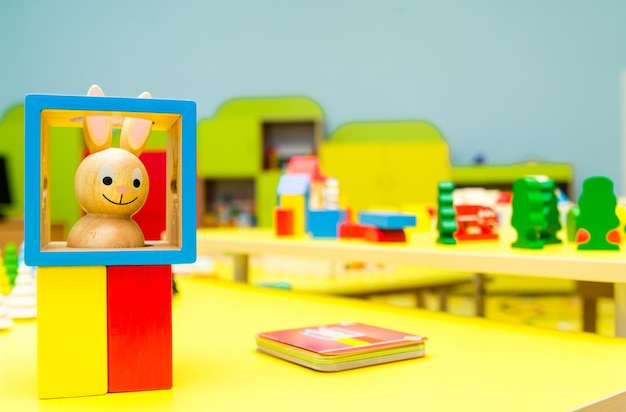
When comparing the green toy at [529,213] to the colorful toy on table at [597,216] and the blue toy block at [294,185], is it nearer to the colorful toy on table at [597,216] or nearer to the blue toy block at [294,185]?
the colorful toy on table at [597,216]

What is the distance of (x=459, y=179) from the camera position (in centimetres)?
498

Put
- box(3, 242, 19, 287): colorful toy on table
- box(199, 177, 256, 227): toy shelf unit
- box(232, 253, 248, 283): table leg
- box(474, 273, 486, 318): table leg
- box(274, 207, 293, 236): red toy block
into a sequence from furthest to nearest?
box(199, 177, 256, 227): toy shelf unit < box(474, 273, 486, 318): table leg < box(232, 253, 248, 283): table leg < box(274, 207, 293, 236): red toy block < box(3, 242, 19, 287): colorful toy on table

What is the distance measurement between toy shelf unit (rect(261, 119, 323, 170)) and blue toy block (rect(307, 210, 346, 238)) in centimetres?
335

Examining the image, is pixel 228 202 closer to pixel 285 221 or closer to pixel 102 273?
pixel 285 221

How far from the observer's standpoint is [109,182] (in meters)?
0.77

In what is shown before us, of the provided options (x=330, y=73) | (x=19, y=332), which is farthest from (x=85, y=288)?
(x=330, y=73)

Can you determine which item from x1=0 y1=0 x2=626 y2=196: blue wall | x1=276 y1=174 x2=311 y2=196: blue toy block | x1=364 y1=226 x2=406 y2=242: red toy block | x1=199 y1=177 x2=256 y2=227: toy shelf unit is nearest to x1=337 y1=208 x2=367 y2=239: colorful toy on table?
x1=364 y1=226 x2=406 y2=242: red toy block

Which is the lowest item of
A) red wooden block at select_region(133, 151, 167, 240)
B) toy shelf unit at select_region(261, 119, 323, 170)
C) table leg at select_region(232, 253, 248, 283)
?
table leg at select_region(232, 253, 248, 283)

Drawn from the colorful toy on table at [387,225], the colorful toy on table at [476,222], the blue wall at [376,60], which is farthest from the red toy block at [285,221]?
the blue wall at [376,60]

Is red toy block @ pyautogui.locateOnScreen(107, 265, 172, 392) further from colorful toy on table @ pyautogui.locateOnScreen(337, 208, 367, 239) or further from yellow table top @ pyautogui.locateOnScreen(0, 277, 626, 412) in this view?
colorful toy on table @ pyautogui.locateOnScreen(337, 208, 367, 239)

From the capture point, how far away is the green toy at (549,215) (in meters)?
1.38

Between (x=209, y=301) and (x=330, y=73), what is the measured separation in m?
4.18

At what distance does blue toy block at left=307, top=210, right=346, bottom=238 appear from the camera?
6.17 ft

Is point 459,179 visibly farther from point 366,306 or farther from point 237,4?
point 366,306
